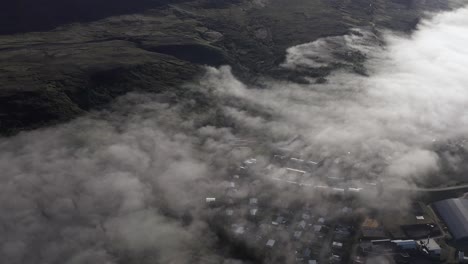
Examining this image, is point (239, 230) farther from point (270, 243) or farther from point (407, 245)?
point (407, 245)

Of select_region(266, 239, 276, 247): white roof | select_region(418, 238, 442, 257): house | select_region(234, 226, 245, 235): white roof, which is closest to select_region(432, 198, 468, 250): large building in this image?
select_region(418, 238, 442, 257): house

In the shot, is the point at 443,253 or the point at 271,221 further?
→ the point at 271,221

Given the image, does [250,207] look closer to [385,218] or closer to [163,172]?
[163,172]

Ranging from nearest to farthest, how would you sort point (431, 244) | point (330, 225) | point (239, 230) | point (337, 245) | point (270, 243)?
1. point (270, 243)
2. point (337, 245)
3. point (431, 244)
4. point (239, 230)
5. point (330, 225)

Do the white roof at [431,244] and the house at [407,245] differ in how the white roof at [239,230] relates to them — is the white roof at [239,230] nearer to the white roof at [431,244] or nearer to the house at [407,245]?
the house at [407,245]

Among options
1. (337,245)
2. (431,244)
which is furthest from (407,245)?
(337,245)

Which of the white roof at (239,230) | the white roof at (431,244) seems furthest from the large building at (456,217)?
the white roof at (239,230)

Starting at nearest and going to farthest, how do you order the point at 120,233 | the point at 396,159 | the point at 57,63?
1. the point at 120,233
2. the point at 396,159
3. the point at 57,63

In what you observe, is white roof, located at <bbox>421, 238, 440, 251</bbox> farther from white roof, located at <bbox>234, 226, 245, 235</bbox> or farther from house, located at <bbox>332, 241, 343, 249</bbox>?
white roof, located at <bbox>234, 226, 245, 235</bbox>

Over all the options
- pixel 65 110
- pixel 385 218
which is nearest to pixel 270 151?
pixel 385 218
